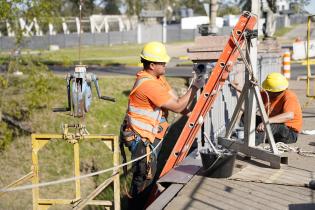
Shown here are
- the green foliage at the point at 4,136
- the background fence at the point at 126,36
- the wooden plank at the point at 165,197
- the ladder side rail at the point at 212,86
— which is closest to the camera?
the wooden plank at the point at 165,197

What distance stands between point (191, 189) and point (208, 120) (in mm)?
1664

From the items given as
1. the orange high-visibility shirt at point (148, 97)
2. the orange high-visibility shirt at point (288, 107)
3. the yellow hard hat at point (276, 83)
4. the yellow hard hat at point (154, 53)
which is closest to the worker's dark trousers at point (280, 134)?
the orange high-visibility shirt at point (288, 107)

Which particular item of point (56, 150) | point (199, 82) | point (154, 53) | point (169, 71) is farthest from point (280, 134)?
point (169, 71)

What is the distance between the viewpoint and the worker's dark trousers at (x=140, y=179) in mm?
5836

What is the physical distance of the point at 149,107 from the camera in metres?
5.72

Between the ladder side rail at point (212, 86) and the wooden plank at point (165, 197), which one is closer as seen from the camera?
the wooden plank at point (165, 197)

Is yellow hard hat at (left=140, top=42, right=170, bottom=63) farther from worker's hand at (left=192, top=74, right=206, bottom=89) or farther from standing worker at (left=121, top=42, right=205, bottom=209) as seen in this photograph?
worker's hand at (left=192, top=74, right=206, bottom=89)

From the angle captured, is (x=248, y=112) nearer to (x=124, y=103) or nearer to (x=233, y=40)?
(x=233, y=40)

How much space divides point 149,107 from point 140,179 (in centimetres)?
88

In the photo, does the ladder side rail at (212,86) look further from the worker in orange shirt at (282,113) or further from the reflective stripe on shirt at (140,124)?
the worker in orange shirt at (282,113)

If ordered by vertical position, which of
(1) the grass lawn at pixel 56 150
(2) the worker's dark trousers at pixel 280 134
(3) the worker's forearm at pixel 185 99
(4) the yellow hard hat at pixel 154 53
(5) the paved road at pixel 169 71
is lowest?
(1) the grass lawn at pixel 56 150

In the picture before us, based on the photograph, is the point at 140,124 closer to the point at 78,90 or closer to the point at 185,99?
the point at 185,99

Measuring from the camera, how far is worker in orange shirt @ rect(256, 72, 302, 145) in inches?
298

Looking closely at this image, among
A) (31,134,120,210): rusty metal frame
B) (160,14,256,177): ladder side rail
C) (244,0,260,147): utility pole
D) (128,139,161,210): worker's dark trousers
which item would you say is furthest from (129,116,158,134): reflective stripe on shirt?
(244,0,260,147): utility pole
